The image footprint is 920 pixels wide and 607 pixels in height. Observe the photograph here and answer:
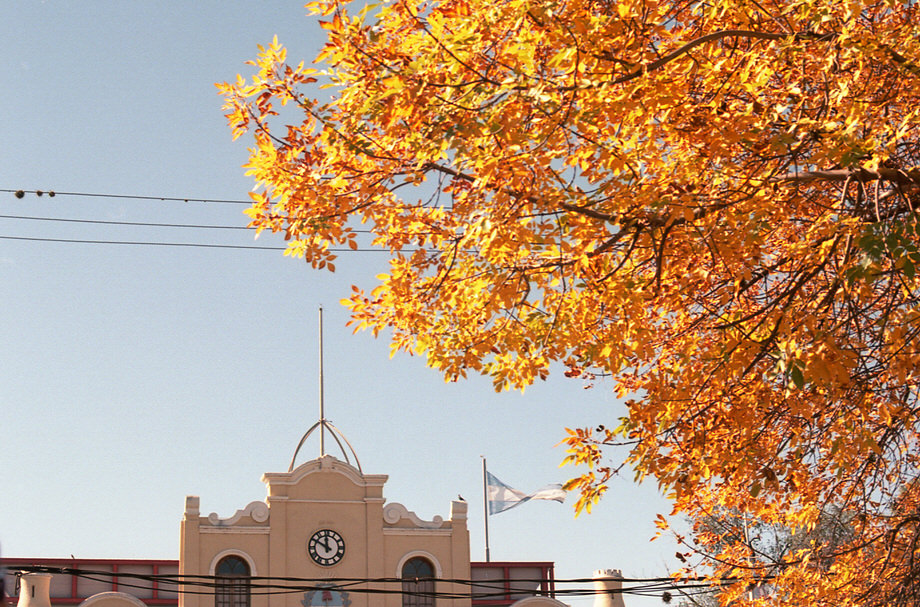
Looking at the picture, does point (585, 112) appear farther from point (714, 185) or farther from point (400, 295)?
point (400, 295)

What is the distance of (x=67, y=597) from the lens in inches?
1063

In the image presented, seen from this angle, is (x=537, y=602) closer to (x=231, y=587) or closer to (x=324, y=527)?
(x=324, y=527)

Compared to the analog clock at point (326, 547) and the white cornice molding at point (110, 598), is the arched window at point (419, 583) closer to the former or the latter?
the analog clock at point (326, 547)

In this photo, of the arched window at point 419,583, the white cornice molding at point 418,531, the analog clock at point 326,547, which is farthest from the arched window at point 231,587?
the arched window at point 419,583

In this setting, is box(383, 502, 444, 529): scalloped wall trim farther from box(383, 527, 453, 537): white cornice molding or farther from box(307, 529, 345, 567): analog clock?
box(307, 529, 345, 567): analog clock

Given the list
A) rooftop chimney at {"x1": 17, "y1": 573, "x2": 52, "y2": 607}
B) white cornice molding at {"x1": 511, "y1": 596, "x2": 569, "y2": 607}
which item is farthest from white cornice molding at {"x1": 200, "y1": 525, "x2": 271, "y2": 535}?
white cornice molding at {"x1": 511, "y1": 596, "x2": 569, "y2": 607}

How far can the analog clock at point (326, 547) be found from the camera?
1112 inches

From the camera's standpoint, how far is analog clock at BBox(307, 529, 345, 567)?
28241 millimetres

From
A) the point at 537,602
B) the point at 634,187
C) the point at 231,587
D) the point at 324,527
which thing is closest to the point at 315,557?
the point at 324,527

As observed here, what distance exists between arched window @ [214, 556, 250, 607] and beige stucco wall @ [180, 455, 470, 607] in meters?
0.22

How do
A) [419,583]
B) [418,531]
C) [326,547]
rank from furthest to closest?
[418,531]
[419,583]
[326,547]

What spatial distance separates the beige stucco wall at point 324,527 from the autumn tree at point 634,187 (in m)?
20.1

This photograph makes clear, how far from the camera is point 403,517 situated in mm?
29312

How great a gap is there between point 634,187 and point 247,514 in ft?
73.9
